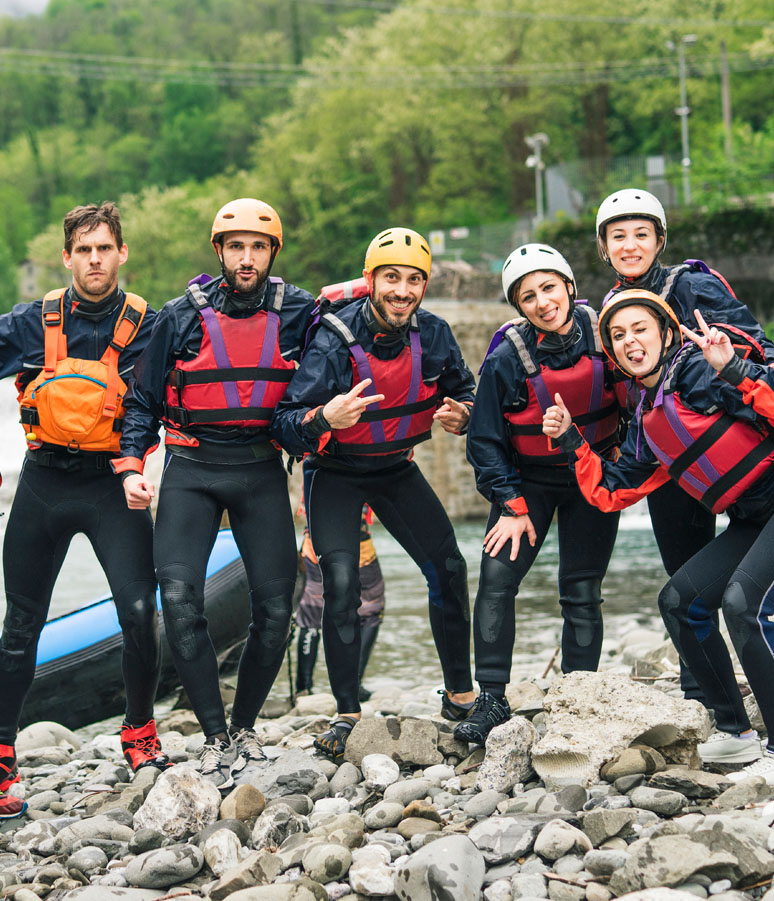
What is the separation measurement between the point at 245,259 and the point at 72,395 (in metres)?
0.96

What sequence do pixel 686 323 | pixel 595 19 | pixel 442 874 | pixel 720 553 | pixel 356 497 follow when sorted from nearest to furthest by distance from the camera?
pixel 442 874 → pixel 720 553 → pixel 686 323 → pixel 356 497 → pixel 595 19

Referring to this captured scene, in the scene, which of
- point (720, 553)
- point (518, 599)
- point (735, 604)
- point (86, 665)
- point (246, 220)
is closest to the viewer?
point (735, 604)

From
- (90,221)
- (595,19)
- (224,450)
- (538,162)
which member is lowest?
(224,450)

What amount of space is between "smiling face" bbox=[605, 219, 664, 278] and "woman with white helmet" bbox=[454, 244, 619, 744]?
26 centimetres

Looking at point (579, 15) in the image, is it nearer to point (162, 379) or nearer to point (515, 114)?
point (515, 114)

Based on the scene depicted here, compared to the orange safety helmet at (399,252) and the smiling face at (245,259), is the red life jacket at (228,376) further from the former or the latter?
the orange safety helmet at (399,252)

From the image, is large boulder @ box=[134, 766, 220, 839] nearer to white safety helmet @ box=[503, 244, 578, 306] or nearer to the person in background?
white safety helmet @ box=[503, 244, 578, 306]

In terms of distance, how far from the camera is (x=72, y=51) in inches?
3883

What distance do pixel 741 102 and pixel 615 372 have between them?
48471mm

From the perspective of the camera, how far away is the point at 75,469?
474 centimetres

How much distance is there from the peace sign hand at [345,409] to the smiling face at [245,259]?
68 cm

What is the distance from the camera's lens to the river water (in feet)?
32.4

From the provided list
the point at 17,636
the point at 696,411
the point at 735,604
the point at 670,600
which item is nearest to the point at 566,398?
the point at 696,411

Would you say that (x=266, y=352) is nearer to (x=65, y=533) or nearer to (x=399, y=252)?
(x=399, y=252)
